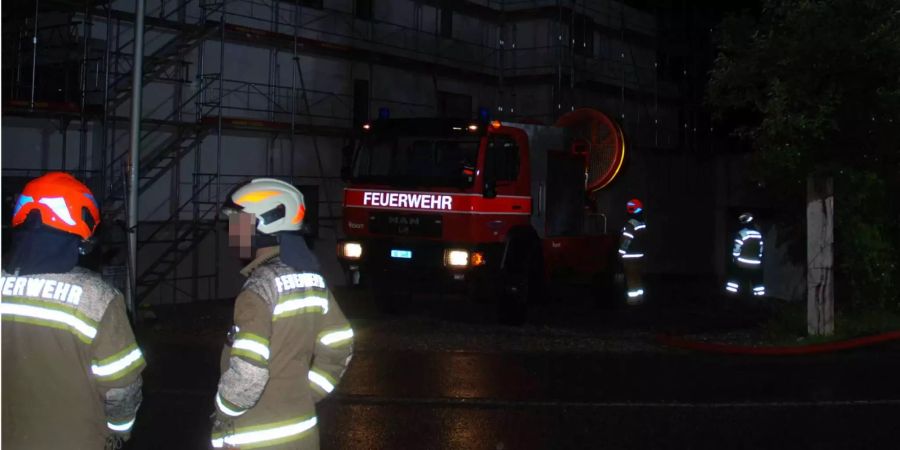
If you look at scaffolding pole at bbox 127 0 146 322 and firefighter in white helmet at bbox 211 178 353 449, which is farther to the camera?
scaffolding pole at bbox 127 0 146 322

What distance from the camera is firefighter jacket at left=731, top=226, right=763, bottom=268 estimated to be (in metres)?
15.5

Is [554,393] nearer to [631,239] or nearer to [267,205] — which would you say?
[267,205]

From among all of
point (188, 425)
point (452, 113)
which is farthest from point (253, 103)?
point (188, 425)

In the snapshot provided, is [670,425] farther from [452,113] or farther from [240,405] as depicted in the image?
[452,113]

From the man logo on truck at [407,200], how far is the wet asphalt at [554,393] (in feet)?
5.38

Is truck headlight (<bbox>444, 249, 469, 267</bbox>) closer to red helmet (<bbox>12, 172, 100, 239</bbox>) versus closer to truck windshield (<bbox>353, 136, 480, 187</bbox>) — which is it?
truck windshield (<bbox>353, 136, 480, 187</bbox>)

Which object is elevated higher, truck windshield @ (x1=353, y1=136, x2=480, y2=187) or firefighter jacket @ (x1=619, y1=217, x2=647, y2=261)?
truck windshield @ (x1=353, y1=136, x2=480, y2=187)

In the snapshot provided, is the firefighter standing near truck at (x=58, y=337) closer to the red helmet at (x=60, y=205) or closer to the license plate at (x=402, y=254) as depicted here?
the red helmet at (x=60, y=205)

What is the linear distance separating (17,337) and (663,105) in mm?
30484

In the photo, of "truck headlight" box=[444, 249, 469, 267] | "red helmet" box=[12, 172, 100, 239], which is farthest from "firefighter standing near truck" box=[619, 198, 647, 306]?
"red helmet" box=[12, 172, 100, 239]

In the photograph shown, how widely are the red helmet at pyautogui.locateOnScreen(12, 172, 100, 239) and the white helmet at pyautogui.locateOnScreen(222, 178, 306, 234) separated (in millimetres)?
531

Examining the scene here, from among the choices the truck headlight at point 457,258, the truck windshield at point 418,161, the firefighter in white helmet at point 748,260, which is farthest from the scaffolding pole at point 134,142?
the firefighter in white helmet at point 748,260

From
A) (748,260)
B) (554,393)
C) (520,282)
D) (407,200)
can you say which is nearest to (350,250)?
(407,200)

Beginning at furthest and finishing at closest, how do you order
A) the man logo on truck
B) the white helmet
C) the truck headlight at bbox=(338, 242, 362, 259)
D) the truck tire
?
the truck headlight at bbox=(338, 242, 362, 259), the truck tire, the man logo on truck, the white helmet
